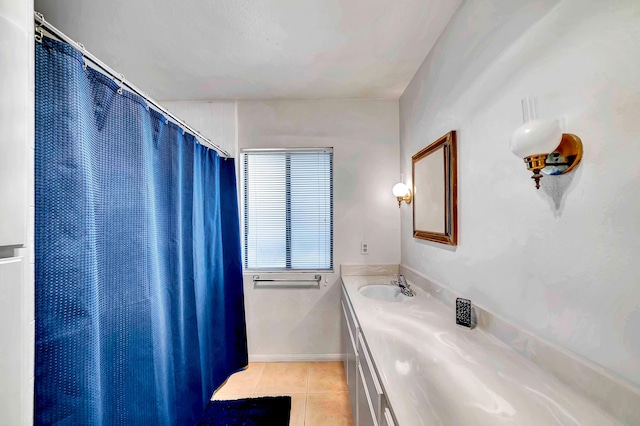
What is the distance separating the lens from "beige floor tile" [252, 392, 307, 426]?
1.75 metres

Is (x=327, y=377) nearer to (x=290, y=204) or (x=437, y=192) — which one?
(x=290, y=204)

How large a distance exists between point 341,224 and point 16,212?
6.87 feet

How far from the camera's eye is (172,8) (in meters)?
1.39

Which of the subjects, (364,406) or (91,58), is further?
(364,406)

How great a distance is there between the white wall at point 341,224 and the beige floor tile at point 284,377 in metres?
0.08

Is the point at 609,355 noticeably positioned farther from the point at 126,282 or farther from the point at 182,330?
the point at 182,330

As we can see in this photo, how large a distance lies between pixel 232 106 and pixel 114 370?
2252 millimetres

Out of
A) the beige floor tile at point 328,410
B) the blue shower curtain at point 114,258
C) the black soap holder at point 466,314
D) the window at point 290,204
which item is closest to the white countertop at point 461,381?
the black soap holder at point 466,314

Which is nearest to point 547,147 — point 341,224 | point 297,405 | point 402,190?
point 402,190

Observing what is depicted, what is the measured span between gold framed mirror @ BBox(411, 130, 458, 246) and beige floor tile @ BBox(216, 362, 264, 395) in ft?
6.09

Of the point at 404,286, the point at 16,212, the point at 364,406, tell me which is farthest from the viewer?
the point at 404,286

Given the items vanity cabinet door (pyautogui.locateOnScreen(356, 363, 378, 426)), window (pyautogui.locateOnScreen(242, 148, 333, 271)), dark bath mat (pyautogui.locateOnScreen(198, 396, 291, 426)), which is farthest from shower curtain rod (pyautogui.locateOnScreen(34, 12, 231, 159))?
dark bath mat (pyautogui.locateOnScreen(198, 396, 291, 426))

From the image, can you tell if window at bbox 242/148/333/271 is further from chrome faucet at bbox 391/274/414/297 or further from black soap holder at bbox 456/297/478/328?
black soap holder at bbox 456/297/478/328

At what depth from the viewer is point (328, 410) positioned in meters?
1.84
